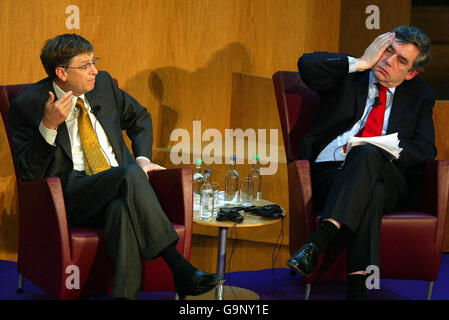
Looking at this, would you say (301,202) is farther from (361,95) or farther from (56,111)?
(56,111)

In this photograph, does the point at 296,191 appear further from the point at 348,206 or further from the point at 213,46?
the point at 213,46

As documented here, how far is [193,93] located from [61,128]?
1509mm

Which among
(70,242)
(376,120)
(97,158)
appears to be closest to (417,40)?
(376,120)

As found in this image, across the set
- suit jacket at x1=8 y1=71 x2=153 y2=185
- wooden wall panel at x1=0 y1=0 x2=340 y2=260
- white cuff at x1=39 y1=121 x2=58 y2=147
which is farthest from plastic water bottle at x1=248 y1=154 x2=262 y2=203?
white cuff at x1=39 y1=121 x2=58 y2=147

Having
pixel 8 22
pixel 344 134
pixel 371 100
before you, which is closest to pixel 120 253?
pixel 344 134

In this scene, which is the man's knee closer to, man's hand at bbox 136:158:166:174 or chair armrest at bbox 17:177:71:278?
man's hand at bbox 136:158:166:174

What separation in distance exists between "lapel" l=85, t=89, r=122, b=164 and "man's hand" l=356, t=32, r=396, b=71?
1256 millimetres

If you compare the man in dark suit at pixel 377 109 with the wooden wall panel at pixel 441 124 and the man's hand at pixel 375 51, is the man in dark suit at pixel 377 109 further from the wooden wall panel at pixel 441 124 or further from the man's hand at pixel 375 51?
the wooden wall panel at pixel 441 124

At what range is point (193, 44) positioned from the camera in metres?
4.20

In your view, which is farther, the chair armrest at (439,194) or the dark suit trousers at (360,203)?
the chair armrest at (439,194)

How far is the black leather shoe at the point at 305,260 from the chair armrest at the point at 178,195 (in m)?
0.48

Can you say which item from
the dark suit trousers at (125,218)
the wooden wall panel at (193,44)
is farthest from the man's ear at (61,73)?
the wooden wall panel at (193,44)

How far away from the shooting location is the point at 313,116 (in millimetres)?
3369

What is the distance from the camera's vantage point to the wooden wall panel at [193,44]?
3973mm
